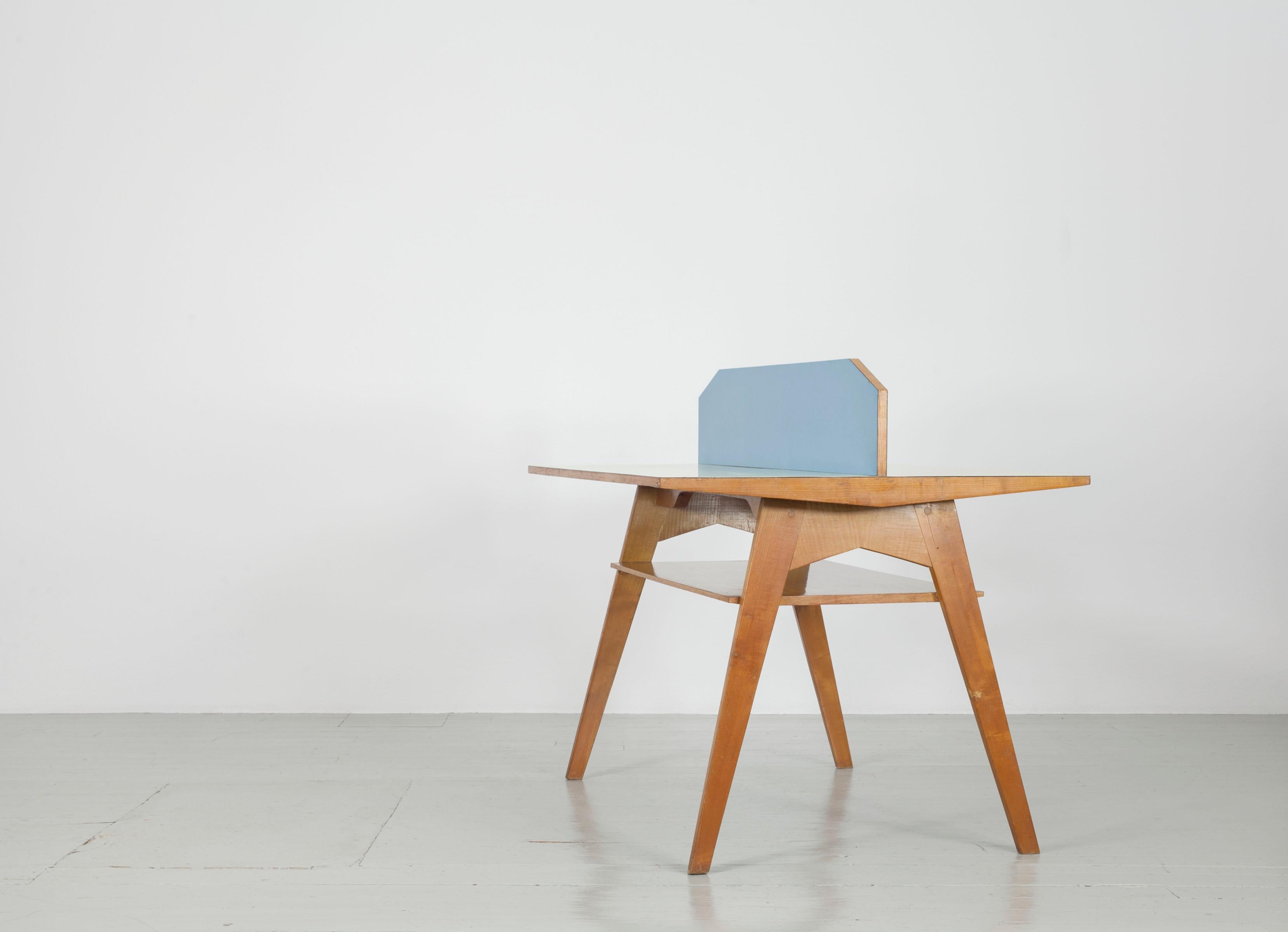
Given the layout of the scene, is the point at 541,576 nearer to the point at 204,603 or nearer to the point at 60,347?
the point at 204,603

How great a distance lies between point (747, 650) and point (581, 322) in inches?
61.5

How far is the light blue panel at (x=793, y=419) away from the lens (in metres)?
1.84

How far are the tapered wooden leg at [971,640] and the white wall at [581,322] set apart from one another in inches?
47.9

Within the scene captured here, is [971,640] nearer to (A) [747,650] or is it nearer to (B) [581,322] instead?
(A) [747,650]

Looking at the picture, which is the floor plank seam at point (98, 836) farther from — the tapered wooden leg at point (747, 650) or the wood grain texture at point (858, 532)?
the wood grain texture at point (858, 532)

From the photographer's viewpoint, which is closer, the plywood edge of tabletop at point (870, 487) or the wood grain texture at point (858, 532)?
the plywood edge of tabletop at point (870, 487)

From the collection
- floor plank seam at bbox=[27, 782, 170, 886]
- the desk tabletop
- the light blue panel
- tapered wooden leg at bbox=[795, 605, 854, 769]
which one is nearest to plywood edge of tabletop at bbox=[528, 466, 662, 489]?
the desk tabletop

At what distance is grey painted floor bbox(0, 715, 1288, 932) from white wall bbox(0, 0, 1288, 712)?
0.27 meters

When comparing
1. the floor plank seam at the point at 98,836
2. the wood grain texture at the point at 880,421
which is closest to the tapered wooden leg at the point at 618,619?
the wood grain texture at the point at 880,421

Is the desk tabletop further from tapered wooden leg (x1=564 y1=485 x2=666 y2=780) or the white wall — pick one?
the white wall

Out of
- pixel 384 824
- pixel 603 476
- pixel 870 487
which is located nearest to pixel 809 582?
pixel 870 487

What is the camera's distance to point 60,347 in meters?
3.09

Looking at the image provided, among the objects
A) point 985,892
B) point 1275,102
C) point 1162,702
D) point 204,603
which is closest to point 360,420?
point 204,603

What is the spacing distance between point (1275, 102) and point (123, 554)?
3671 millimetres
